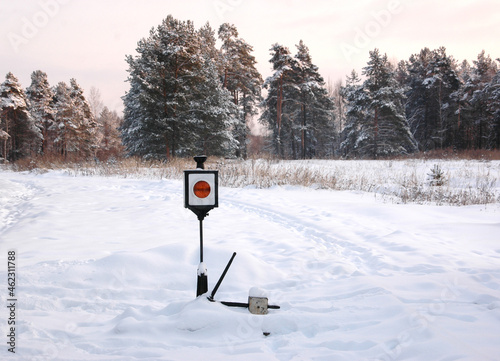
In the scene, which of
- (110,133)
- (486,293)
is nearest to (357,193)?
(486,293)

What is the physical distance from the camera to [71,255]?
3293 mm

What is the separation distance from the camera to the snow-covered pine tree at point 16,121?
2995 cm

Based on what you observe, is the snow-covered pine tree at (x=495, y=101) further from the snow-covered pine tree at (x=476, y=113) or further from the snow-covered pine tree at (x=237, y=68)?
the snow-covered pine tree at (x=237, y=68)

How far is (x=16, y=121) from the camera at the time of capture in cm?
3159

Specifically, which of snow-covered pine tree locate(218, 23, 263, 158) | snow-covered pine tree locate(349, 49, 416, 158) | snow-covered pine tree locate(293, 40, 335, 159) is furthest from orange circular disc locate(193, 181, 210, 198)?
snow-covered pine tree locate(293, 40, 335, 159)

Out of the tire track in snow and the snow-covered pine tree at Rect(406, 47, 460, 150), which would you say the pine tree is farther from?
the snow-covered pine tree at Rect(406, 47, 460, 150)

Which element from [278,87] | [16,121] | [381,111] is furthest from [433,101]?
[16,121]

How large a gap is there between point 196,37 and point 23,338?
21.9m

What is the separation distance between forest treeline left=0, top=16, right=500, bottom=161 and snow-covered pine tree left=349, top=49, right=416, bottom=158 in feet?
0.32

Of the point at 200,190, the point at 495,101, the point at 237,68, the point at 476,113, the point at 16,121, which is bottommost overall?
the point at 200,190

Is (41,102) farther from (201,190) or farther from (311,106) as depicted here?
(201,190)

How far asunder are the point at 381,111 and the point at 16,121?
127 feet

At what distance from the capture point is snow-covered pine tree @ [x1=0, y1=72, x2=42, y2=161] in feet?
98.3

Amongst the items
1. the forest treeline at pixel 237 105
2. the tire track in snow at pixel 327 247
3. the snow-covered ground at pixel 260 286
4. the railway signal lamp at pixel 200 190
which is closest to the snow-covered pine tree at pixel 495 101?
the forest treeline at pixel 237 105
